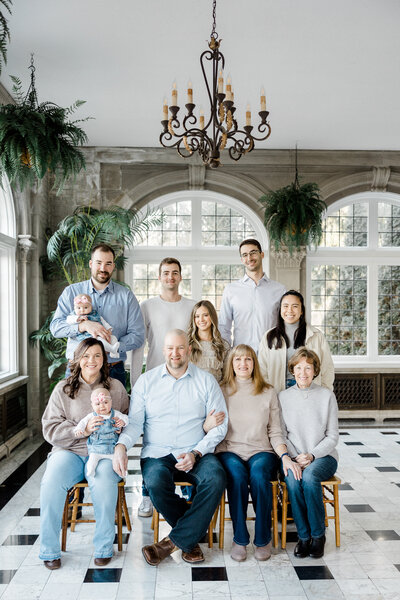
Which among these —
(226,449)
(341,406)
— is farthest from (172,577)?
(341,406)

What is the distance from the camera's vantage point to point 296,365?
3.37m

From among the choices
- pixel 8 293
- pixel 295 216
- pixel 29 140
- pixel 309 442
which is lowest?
pixel 309 442

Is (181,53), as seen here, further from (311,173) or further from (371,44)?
(311,173)

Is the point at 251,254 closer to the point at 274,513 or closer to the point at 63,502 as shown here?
the point at 274,513

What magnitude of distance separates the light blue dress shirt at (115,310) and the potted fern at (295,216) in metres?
3.00

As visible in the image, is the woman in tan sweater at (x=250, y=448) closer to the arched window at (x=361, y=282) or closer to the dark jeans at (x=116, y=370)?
the dark jeans at (x=116, y=370)

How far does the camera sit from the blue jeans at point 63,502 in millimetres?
2912

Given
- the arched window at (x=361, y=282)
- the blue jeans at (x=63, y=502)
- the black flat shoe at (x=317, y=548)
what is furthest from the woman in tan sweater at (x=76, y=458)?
the arched window at (x=361, y=282)

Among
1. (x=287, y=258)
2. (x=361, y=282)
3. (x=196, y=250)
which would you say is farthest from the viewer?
(x=361, y=282)

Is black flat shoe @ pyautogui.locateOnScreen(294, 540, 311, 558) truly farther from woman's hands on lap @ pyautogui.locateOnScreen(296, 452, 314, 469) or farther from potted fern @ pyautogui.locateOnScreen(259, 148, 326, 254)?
potted fern @ pyautogui.locateOnScreen(259, 148, 326, 254)

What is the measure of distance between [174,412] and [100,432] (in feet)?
1.52

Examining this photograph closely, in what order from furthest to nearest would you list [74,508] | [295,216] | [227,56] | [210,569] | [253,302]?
[295,216] → [227,56] → [253,302] → [74,508] → [210,569]

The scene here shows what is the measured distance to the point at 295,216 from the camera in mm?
6180

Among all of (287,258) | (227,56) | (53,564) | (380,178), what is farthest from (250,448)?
(380,178)
